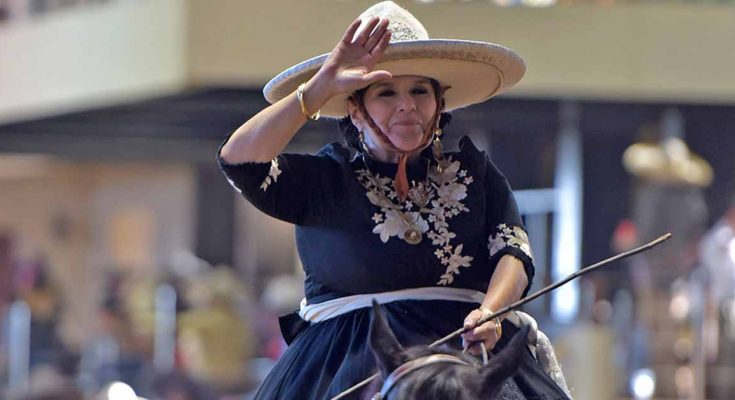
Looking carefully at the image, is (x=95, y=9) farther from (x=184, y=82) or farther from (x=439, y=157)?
(x=439, y=157)

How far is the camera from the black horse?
11.6 feet

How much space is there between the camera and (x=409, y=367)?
361cm

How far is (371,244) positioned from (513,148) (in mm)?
13739

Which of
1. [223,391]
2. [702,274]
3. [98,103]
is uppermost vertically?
[98,103]

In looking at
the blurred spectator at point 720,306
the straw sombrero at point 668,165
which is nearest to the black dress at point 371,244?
the blurred spectator at point 720,306

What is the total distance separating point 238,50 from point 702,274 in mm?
4227

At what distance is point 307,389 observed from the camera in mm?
4250

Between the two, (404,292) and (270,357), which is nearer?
(404,292)

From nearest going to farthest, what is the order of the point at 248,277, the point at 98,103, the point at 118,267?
the point at 98,103
the point at 248,277
the point at 118,267

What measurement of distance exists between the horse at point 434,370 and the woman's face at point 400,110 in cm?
64

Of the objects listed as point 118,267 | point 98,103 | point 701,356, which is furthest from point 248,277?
point 701,356

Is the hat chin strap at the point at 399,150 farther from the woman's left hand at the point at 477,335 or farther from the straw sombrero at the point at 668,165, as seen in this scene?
the straw sombrero at the point at 668,165

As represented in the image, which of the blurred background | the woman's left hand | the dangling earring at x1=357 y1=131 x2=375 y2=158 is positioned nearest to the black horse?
the woman's left hand

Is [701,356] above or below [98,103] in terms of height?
below
